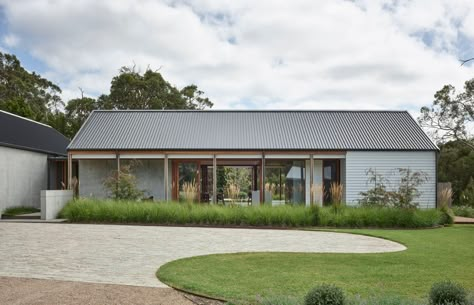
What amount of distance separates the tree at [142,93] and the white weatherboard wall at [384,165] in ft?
67.1

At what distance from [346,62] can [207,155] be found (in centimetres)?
821

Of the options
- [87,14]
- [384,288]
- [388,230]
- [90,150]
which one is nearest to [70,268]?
[384,288]

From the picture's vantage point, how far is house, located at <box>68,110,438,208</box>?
1884 cm

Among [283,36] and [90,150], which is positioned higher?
[283,36]

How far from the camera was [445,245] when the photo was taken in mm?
9805

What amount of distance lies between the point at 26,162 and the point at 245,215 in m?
10.8

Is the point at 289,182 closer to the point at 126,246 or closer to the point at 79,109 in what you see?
the point at 126,246

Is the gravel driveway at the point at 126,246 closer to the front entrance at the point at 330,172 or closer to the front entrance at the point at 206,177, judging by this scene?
the front entrance at the point at 206,177

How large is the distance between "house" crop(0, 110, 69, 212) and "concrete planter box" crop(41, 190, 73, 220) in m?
2.72

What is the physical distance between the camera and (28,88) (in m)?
40.3

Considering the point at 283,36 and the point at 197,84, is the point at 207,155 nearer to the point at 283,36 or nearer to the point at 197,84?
the point at 283,36

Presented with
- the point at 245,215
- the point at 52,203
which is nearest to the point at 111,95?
the point at 52,203

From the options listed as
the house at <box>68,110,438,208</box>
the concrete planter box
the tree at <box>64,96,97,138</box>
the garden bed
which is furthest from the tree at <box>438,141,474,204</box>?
the tree at <box>64,96,97,138</box>

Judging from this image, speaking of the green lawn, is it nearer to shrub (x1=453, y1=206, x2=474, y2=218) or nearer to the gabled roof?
shrub (x1=453, y1=206, x2=474, y2=218)
